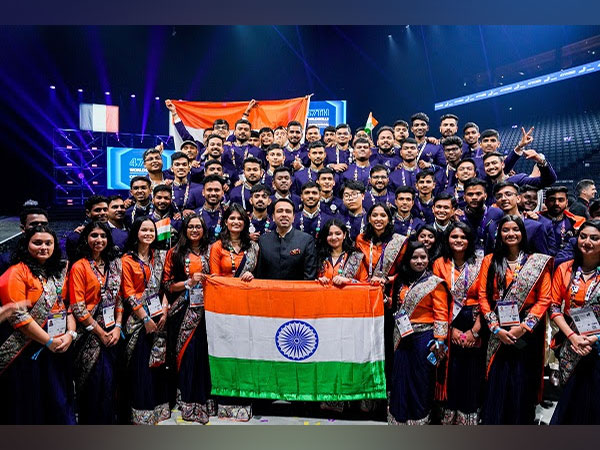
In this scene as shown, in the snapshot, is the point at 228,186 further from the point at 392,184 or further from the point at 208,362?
the point at 208,362

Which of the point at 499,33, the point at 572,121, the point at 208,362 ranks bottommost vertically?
the point at 208,362

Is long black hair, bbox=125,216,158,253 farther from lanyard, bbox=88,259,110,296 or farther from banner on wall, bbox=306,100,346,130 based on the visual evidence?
banner on wall, bbox=306,100,346,130

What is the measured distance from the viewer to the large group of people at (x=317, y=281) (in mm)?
2914

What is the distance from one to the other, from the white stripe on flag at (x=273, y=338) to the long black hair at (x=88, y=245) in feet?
2.37

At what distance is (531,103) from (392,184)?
160 inches

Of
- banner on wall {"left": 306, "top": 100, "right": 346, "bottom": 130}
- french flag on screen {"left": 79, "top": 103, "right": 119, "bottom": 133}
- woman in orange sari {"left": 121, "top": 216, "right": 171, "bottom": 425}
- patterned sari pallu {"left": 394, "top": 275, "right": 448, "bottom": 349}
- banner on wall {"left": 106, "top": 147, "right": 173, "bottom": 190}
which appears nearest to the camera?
patterned sari pallu {"left": 394, "top": 275, "right": 448, "bottom": 349}

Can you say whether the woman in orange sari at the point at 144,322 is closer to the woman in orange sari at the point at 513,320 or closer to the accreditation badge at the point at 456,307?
the accreditation badge at the point at 456,307

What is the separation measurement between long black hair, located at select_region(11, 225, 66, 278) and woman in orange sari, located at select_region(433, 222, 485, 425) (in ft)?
7.54

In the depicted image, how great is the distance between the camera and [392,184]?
4.61 m

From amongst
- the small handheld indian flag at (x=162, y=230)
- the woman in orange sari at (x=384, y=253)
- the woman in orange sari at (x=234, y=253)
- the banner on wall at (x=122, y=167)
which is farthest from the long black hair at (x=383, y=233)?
the banner on wall at (x=122, y=167)

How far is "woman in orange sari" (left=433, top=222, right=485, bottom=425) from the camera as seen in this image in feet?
10.3

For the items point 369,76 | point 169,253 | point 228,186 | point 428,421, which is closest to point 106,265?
point 169,253

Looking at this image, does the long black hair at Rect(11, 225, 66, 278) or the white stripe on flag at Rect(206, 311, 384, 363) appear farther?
the white stripe on flag at Rect(206, 311, 384, 363)

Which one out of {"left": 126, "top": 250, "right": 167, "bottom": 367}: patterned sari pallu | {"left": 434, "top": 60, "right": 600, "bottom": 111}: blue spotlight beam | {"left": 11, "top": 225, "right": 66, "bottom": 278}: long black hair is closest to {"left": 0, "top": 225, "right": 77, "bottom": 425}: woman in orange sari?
{"left": 11, "top": 225, "right": 66, "bottom": 278}: long black hair
